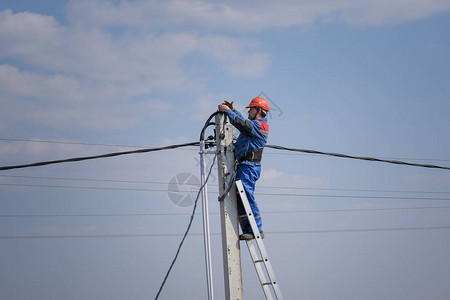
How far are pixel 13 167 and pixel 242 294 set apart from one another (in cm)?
394

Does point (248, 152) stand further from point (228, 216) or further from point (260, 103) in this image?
point (228, 216)

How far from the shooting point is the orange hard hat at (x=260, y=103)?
9109 mm

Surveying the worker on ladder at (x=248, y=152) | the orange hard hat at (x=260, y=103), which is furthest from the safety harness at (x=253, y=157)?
the orange hard hat at (x=260, y=103)

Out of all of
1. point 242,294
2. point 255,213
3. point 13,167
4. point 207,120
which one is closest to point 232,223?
point 255,213

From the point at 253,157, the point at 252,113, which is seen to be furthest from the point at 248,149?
the point at 252,113

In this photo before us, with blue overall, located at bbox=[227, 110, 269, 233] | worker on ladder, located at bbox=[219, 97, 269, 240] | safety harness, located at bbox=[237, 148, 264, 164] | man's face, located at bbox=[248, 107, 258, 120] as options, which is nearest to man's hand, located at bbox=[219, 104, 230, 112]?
worker on ladder, located at bbox=[219, 97, 269, 240]

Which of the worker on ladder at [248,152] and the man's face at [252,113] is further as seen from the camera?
the man's face at [252,113]

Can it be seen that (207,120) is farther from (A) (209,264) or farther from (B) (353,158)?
(B) (353,158)

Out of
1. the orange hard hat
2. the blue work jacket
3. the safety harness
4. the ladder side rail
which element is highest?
the orange hard hat

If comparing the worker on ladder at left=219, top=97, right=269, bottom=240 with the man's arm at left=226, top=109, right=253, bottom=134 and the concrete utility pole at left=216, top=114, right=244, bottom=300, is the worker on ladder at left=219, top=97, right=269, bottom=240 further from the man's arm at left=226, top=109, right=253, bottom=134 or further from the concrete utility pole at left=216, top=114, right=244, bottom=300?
the concrete utility pole at left=216, top=114, right=244, bottom=300

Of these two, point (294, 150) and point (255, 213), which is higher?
point (294, 150)

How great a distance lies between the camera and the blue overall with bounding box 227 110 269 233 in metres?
8.62

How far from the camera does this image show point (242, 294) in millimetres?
8219

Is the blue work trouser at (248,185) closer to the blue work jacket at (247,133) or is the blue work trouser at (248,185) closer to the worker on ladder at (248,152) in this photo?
the worker on ladder at (248,152)
